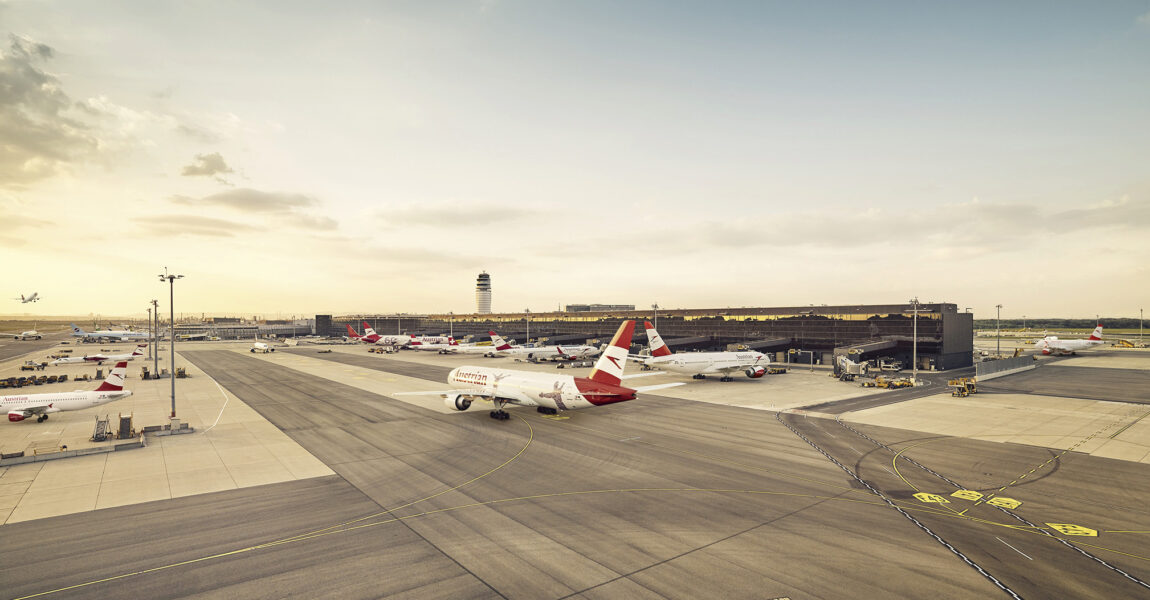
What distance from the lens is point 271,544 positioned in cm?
1809

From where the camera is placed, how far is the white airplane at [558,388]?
1506 inches

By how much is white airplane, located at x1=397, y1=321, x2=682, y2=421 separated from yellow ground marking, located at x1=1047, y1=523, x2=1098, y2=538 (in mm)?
23426

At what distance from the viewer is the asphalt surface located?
15336 mm

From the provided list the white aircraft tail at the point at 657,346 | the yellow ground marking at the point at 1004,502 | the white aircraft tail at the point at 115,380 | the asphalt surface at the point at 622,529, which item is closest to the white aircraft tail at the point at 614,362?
the asphalt surface at the point at 622,529

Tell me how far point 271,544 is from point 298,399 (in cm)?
3900

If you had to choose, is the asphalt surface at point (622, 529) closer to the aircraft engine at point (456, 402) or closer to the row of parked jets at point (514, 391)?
the row of parked jets at point (514, 391)

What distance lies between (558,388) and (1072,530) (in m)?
30.3

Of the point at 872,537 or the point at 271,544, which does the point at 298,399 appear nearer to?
the point at 271,544

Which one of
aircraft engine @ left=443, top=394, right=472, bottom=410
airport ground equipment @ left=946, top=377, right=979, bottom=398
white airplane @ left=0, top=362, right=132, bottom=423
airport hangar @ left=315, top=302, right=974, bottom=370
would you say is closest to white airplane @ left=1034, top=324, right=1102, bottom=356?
airport hangar @ left=315, top=302, right=974, bottom=370

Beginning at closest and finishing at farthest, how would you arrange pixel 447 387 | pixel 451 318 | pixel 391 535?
pixel 391 535
pixel 447 387
pixel 451 318

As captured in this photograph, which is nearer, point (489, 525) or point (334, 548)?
point (334, 548)

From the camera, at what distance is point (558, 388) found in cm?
3991

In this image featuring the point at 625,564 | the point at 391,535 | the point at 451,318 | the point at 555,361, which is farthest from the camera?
the point at 451,318

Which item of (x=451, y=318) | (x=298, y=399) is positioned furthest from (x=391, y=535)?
(x=451, y=318)
